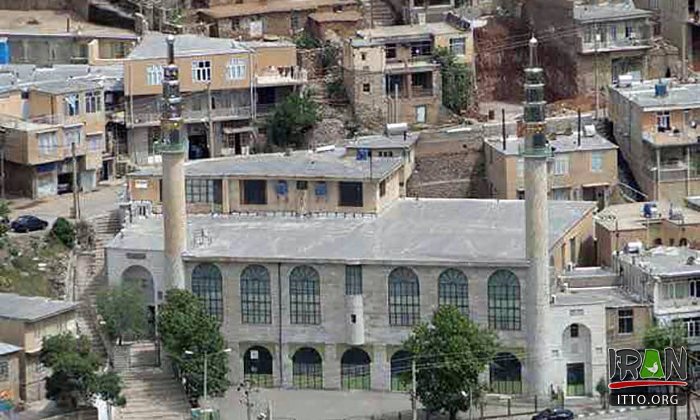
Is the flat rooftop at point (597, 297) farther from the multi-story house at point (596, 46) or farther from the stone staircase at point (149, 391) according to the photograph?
the multi-story house at point (596, 46)

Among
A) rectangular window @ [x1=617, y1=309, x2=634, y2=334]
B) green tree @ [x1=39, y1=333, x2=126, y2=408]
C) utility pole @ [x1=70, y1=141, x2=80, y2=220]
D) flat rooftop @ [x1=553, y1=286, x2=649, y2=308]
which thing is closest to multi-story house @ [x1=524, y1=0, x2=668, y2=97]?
flat rooftop @ [x1=553, y1=286, x2=649, y2=308]

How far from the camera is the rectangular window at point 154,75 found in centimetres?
11569

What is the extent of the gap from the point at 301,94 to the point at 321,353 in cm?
1459

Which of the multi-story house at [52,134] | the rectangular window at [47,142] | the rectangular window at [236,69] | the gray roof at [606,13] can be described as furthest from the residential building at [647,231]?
the rectangular window at [47,142]

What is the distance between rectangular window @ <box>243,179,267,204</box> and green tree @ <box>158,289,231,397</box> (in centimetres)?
632

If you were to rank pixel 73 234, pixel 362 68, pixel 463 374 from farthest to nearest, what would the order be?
pixel 362 68 < pixel 73 234 < pixel 463 374

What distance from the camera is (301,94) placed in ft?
385

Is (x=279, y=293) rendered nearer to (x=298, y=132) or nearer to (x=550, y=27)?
(x=298, y=132)

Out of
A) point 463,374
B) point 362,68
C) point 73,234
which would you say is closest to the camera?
point 463,374

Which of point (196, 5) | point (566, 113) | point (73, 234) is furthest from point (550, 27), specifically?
point (73, 234)

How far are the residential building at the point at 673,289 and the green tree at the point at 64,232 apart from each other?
641 inches

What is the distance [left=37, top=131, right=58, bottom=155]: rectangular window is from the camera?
113 m

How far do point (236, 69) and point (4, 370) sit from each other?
1790 centimetres

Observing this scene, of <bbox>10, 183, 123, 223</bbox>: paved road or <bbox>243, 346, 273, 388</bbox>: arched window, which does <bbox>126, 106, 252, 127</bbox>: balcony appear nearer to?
<bbox>10, 183, 123, 223</bbox>: paved road
